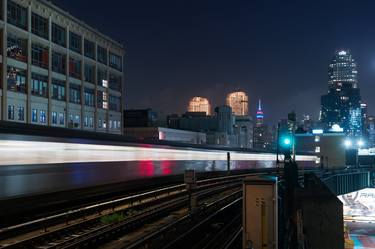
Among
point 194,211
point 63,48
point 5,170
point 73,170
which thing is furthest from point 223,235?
point 63,48

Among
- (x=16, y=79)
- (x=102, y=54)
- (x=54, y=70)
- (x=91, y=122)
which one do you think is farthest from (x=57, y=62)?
(x=102, y=54)

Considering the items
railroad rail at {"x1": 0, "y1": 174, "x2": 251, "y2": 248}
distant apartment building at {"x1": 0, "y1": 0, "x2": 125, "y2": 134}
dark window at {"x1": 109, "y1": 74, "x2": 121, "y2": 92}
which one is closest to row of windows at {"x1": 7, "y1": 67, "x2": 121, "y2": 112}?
distant apartment building at {"x1": 0, "y1": 0, "x2": 125, "y2": 134}

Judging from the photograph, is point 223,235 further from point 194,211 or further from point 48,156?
point 48,156

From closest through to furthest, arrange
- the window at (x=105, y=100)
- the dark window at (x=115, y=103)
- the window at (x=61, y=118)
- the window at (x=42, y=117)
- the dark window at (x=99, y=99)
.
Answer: the window at (x=42, y=117) < the window at (x=61, y=118) < the dark window at (x=99, y=99) < the window at (x=105, y=100) < the dark window at (x=115, y=103)

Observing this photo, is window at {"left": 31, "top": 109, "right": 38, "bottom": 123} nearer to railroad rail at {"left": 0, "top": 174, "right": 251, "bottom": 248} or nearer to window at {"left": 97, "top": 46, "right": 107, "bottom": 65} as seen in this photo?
window at {"left": 97, "top": 46, "right": 107, "bottom": 65}

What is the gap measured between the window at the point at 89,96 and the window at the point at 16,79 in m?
12.7

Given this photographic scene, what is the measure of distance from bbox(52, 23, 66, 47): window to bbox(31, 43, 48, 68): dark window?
92.5 inches

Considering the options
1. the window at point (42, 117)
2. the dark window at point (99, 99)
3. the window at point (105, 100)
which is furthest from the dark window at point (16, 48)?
the window at point (105, 100)

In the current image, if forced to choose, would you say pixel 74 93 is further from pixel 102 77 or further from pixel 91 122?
pixel 102 77

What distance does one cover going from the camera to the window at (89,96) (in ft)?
191

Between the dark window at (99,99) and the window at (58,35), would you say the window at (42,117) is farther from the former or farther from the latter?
the dark window at (99,99)

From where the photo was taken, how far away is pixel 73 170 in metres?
16.8

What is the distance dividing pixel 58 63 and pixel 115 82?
1649cm

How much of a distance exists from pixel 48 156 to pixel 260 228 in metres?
6.74
